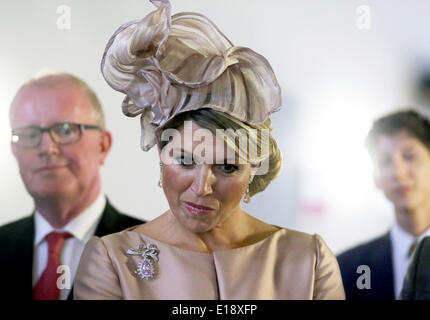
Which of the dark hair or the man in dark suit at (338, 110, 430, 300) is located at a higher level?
the dark hair

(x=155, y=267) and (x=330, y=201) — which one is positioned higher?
(x=330, y=201)

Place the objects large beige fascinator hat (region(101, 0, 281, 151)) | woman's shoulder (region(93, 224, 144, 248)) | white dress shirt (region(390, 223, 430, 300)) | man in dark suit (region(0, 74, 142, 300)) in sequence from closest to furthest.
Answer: large beige fascinator hat (region(101, 0, 281, 151)), woman's shoulder (region(93, 224, 144, 248)), man in dark suit (region(0, 74, 142, 300)), white dress shirt (region(390, 223, 430, 300))

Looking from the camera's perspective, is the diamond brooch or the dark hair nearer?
the diamond brooch

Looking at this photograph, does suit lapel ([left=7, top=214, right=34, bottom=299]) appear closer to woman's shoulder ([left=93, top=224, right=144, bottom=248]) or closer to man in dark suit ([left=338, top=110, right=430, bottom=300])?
woman's shoulder ([left=93, top=224, right=144, bottom=248])

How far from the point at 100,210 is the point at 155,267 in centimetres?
40

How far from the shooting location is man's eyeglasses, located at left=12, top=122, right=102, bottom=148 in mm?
2729

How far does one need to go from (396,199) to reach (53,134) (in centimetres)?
158

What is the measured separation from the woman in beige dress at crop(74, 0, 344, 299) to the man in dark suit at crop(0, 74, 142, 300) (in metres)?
0.13

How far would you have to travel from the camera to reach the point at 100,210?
110 inches

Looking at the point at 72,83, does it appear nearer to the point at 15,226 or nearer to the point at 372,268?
the point at 15,226

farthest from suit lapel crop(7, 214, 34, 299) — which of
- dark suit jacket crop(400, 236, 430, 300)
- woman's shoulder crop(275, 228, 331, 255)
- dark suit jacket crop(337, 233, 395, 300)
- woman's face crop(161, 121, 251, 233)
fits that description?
dark suit jacket crop(400, 236, 430, 300)
